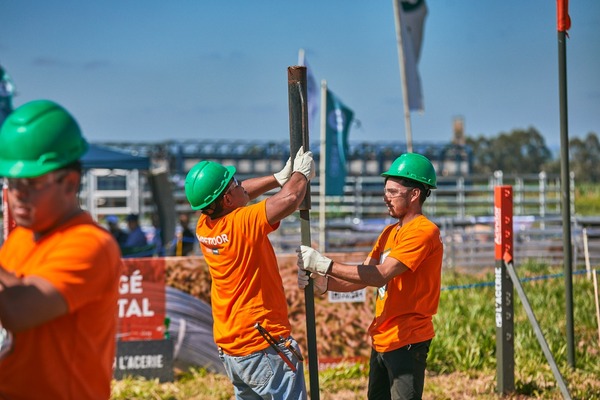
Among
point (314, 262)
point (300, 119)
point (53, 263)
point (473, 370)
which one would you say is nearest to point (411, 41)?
point (473, 370)

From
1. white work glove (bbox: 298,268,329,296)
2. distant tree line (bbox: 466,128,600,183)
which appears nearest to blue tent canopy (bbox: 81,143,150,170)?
white work glove (bbox: 298,268,329,296)

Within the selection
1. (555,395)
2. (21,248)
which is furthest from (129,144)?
(21,248)

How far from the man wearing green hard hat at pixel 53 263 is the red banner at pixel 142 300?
5.23m

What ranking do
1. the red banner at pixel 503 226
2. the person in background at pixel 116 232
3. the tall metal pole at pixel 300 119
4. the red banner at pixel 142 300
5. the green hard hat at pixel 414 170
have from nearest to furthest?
the tall metal pole at pixel 300 119 < the green hard hat at pixel 414 170 < the red banner at pixel 503 226 < the red banner at pixel 142 300 < the person in background at pixel 116 232

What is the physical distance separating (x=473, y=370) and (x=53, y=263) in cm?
594

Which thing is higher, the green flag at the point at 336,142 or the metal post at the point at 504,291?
the green flag at the point at 336,142

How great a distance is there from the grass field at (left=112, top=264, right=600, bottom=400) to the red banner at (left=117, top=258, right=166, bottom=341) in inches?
17.9

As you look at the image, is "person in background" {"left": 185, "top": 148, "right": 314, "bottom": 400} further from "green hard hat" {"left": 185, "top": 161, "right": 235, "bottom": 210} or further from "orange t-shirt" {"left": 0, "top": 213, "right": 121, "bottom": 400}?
"orange t-shirt" {"left": 0, "top": 213, "right": 121, "bottom": 400}

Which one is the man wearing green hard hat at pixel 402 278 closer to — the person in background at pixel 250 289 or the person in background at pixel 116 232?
the person in background at pixel 250 289

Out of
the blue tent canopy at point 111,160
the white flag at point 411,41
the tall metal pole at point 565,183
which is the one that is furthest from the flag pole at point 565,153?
the blue tent canopy at point 111,160

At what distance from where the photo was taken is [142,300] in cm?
793

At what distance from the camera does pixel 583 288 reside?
10.8m

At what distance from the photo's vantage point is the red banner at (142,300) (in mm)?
7902

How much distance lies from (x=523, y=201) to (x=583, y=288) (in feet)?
40.4
